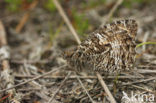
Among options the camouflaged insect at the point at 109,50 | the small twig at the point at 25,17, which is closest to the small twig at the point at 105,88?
the camouflaged insect at the point at 109,50

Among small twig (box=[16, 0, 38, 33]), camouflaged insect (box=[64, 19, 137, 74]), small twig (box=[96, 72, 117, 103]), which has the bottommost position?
small twig (box=[96, 72, 117, 103])

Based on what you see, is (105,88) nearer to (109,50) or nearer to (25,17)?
(109,50)

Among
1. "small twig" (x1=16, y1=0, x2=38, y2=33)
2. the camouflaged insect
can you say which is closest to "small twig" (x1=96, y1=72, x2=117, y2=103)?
the camouflaged insect

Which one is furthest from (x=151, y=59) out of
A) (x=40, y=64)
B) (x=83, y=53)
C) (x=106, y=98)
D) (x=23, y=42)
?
(x=23, y=42)

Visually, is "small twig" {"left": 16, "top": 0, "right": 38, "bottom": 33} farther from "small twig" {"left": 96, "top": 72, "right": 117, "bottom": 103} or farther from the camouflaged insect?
"small twig" {"left": 96, "top": 72, "right": 117, "bottom": 103}

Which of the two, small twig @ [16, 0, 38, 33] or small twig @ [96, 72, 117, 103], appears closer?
small twig @ [96, 72, 117, 103]

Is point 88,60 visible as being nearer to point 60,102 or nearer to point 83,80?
point 83,80

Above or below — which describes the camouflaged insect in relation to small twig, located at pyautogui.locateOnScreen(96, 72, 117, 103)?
above

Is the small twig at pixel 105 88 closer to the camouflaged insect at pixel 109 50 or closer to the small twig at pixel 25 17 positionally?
the camouflaged insect at pixel 109 50
